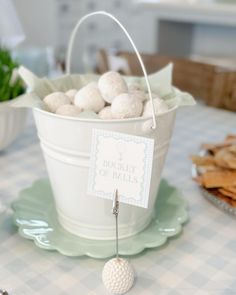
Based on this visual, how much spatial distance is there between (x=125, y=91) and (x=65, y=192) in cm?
18

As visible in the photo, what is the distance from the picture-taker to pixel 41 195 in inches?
30.9

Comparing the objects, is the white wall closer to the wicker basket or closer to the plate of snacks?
the wicker basket

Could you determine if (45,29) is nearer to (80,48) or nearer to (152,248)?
(80,48)

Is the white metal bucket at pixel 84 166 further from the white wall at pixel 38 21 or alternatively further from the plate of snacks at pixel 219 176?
the white wall at pixel 38 21

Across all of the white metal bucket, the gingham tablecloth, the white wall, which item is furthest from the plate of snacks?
the white wall

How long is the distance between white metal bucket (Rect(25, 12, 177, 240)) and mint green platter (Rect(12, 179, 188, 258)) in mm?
18

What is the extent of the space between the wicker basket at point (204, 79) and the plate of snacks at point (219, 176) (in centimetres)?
51

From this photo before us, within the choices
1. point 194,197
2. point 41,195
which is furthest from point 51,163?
Answer: point 194,197

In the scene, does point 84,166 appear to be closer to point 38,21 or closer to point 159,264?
point 159,264

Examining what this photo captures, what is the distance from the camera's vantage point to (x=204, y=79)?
54.3 inches

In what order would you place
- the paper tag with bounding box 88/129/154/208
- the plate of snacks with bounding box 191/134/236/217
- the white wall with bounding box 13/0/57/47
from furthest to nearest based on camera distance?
1. the white wall with bounding box 13/0/57/47
2. the plate of snacks with bounding box 191/134/236/217
3. the paper tag with bounding box 88/129/154/208

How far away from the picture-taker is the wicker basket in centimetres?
133

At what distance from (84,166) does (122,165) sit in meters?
0.06

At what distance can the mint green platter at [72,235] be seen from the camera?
24.8 inches
